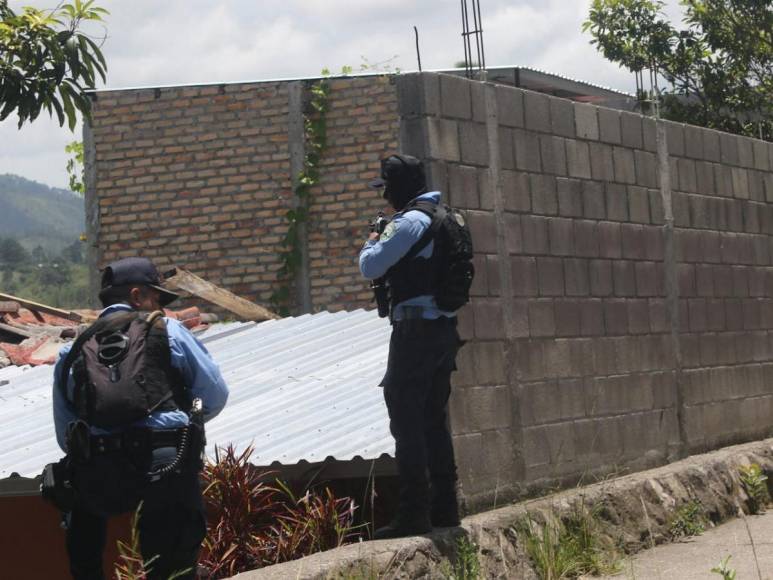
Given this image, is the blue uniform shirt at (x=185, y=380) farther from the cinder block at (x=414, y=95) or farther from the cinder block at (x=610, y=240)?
the cinder block at (x=610, y=240)

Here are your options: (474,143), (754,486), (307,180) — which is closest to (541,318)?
(474,143)

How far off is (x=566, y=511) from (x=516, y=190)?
171cm

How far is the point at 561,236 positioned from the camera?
26.0 feet

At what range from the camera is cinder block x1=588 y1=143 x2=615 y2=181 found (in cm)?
835

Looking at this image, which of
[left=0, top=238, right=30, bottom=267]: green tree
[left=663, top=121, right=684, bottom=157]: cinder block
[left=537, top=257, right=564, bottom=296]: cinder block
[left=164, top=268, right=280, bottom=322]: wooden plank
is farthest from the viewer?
[left=0, top=238, right=30, bottom=267]: green tree

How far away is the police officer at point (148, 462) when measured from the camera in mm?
5004

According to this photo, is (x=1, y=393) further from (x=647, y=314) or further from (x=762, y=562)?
(x=762, y=562)

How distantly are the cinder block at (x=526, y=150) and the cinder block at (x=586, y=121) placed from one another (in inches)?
20.0

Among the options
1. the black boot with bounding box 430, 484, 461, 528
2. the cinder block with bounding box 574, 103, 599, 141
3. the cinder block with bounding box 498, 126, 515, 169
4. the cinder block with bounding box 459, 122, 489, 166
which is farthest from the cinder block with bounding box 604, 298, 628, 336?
the black boot with bounding box 430, 484, 461, 528

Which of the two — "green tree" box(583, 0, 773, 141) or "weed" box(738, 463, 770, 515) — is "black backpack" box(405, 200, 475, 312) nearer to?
"weed" box(738, 463, 770, 515)

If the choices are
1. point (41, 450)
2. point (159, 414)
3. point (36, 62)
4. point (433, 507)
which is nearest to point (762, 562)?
point (433, 507)

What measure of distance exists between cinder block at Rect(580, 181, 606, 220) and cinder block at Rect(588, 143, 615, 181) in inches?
2.5

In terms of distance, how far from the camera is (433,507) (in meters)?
6.41

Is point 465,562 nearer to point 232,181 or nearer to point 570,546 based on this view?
point 570,546
